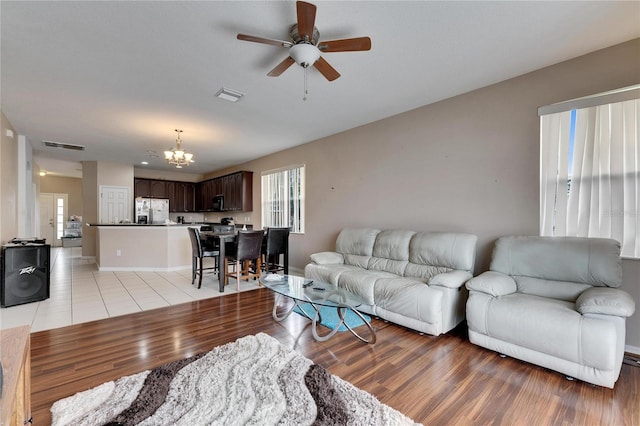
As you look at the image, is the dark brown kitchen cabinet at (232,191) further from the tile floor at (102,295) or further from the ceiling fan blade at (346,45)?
the ceiling fan blade at (346,45)

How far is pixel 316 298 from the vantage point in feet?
8.39

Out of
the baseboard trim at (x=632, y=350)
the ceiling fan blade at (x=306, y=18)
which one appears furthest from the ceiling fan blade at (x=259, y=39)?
the baseboard trim at (x=632, y=350)

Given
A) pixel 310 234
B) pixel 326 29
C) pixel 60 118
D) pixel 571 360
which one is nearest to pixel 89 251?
pixel 60 118

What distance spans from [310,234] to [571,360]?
415 centimetres

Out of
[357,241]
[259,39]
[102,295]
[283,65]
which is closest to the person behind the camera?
[259,39]

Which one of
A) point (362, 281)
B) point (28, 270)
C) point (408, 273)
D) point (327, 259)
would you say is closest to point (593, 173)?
point (408, 273)

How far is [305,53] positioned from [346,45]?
1.08 feet

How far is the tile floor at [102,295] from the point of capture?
3121mm

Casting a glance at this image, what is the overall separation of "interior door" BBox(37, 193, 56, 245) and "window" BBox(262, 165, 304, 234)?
8984 millimetres

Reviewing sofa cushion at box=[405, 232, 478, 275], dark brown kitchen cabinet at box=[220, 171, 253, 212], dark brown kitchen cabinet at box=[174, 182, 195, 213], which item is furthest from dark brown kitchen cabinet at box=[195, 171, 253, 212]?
sofa cushion at box=[405, 232, 478, 275]

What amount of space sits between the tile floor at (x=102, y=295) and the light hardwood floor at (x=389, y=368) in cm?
38

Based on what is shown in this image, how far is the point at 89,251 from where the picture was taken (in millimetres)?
7199

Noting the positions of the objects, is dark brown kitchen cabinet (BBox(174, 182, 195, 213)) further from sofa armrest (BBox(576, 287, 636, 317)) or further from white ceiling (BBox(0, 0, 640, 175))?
sofa armrest (BBox(576, 287, 636, 317))

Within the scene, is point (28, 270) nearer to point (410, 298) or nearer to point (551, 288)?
point (410, 298)
